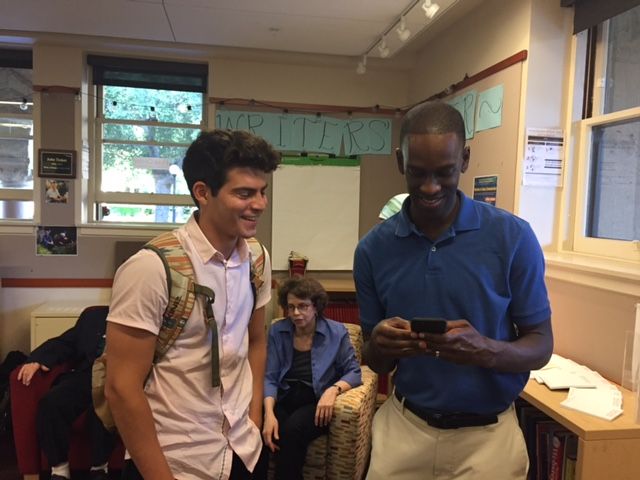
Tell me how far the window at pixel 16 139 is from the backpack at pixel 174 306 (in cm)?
297

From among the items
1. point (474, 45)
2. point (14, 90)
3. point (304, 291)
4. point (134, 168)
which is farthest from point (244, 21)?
point (14, 90)

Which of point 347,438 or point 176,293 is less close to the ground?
point 176,293

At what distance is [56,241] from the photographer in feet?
11.2

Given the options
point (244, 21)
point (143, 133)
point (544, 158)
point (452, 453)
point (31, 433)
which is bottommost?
point (31, 433)

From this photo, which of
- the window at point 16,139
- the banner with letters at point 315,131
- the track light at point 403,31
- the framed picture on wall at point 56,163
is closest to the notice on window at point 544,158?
the track light at point 403,31

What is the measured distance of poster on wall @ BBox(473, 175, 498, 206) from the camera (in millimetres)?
2498

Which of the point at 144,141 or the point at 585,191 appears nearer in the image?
the point at 585,191

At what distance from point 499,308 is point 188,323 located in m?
0.65

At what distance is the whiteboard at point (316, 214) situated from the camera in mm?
3607

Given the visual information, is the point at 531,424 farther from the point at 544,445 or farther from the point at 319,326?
the point at 319,326

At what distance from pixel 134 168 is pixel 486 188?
257 centimetres

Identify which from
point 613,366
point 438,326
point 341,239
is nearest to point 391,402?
point 438,326

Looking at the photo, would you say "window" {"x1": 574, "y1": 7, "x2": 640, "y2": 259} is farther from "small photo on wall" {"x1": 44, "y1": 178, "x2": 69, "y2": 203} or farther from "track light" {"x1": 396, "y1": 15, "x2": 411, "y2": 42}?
"small photo on wall" {"x1": 44, "y1": 178, "x2": 69, "y2": 203}

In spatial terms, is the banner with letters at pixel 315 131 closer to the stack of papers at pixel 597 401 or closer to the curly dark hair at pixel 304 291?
the curly dark hair at pixel 304 291
